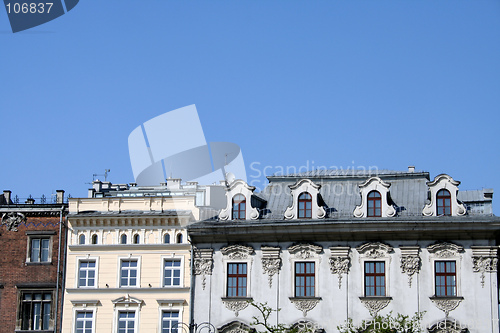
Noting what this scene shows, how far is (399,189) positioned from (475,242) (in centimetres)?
566

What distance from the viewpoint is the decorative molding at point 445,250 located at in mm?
50406

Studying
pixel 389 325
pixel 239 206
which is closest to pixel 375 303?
pixel 389 325

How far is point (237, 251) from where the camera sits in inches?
2082

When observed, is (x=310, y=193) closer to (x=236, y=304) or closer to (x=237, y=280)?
(x=237, y=280)

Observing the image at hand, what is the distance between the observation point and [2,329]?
54312 mm

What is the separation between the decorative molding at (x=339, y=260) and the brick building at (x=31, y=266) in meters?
15.6

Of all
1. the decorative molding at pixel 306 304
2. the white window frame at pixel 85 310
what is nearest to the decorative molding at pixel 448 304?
the decorative molding at pixel 306 304

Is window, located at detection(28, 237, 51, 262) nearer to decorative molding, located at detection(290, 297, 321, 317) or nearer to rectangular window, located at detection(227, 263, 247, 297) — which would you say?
rectangular window, located at detection(227, 263, 247, 297)

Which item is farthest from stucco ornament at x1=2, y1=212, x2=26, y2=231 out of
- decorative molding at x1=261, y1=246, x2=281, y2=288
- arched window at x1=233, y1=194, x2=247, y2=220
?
decorative molding at x1=261, y1=246, x2=281, y2=288

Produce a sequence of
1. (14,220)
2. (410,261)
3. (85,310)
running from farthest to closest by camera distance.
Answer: (14,220), (85,310), (410,261)

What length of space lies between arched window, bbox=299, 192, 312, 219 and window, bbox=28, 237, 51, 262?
14963 millimetres

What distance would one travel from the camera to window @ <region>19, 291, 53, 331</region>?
54.3 m

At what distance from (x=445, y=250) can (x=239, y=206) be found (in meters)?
11.8

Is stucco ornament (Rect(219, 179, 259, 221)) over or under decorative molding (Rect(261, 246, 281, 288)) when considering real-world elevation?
over
